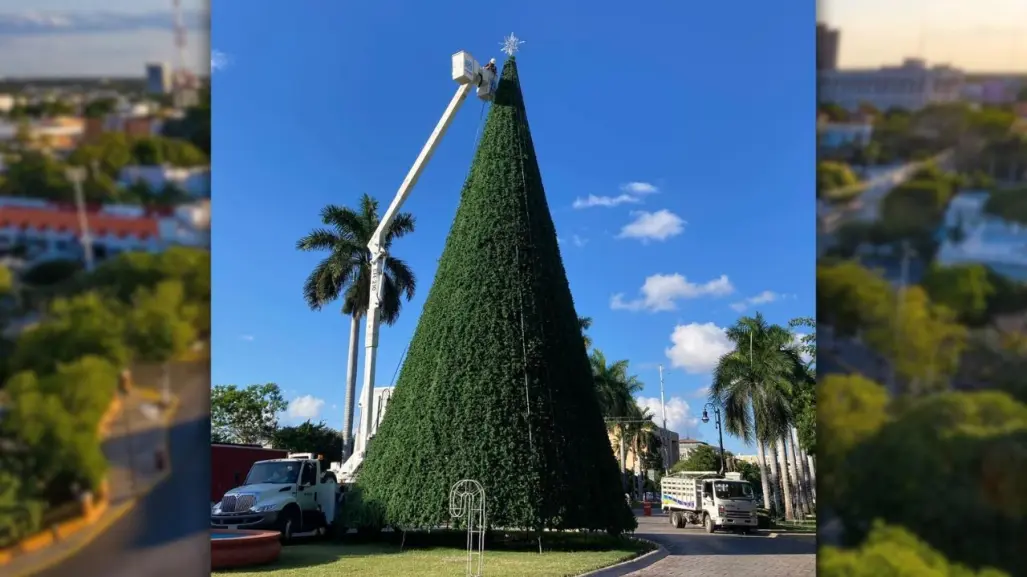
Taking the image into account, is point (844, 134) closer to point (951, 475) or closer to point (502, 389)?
point (951, 475)

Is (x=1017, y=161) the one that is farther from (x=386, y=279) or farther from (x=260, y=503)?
(x=386, y=279)

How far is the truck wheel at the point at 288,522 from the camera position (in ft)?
52.5

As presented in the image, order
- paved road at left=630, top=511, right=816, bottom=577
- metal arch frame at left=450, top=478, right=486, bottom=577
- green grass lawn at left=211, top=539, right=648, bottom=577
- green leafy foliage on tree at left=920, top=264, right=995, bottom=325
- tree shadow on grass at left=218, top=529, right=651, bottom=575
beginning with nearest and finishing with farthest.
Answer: green leafy foliage on tree at left=920, top=264, right=995, bottom=325 < green grass lawn at left=211, top=539, right=648, bottom=577 < metal arch frame at left=450, top=478, right=486, bottom=577 < paved road at left=630, top=511, right=816, bottom=577 < tree shadow on grass at left=218, top=529, right=651, bottom=575

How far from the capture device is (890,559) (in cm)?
353

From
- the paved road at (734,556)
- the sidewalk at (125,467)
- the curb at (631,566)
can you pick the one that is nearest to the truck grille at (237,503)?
the curb at (631,566)

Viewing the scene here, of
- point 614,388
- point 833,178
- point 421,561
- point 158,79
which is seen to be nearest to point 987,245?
point 833,178

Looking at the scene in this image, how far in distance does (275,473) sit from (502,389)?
20.6 ft

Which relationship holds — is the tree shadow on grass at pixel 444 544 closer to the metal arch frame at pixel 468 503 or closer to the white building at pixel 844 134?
the metal arch frame at pixel 468 503

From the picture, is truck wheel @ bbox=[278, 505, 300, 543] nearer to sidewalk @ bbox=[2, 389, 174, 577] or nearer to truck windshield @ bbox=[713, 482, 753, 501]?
sidewalk @ bbox=[2, 389, 174, 577]

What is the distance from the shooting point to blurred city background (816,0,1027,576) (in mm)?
3533

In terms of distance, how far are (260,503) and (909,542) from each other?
14.9 metres

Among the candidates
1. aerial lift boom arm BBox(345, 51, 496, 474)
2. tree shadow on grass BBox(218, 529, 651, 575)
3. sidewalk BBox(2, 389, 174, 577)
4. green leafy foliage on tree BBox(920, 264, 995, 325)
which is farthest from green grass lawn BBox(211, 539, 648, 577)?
green leafy foliage on tree BBox(920, 264, 995, 325)

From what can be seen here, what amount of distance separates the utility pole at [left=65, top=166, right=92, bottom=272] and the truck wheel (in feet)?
44.6

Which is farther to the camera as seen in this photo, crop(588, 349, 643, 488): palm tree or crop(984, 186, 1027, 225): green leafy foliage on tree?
crop(588, 349, 643, 488): palm tree
